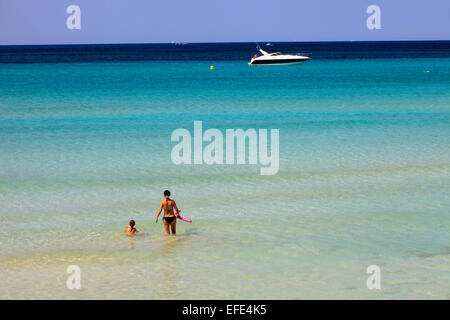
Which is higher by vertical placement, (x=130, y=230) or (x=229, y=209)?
(x=229, y=209)

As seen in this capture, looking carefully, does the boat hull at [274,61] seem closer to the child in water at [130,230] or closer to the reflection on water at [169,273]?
the child in water at [130,230]

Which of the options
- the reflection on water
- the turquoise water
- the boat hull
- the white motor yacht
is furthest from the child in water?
the boat hull

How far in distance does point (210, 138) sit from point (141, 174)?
275 inches

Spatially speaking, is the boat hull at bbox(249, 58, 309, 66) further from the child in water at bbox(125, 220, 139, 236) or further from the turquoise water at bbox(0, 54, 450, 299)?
the child in water at bbox(125, 220, 139, 236)

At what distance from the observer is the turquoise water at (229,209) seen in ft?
35.0

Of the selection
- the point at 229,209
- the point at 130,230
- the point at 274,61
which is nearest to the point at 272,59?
the point at 274,61

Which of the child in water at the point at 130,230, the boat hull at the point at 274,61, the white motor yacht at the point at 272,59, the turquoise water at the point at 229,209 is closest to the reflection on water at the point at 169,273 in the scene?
the turquoise water at the point at 229,209

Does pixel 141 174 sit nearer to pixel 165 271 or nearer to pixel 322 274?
pixel 165 271

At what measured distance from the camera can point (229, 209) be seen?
15016 mm

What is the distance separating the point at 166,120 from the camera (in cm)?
3059

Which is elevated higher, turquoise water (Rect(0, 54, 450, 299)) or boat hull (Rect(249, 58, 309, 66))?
boat hull (Rect(249, 58, 309, 66))

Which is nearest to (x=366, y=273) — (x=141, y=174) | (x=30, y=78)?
(x=141, y=174)

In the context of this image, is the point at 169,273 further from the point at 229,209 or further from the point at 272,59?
the point at 272,59

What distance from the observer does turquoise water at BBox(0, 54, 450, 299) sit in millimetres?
10672
